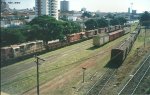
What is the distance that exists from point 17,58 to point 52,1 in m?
101

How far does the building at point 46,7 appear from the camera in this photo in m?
Answer: 128

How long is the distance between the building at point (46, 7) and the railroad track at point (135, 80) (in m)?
98.3

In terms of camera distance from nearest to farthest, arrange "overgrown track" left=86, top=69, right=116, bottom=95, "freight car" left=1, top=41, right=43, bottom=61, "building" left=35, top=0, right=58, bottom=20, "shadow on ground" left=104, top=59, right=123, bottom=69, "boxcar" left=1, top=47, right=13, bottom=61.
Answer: "overgrown track" left=86, top=69, right=116, bottom=95, "shadow on ground" left=104, top=59, right=123, bottom=69, "boxcar" left=1, top=47, right=13, bottom=61, "freight car" left=1, top=41, right=43, bottom=61, "building" left=35, top=0, right=58, bottom=20

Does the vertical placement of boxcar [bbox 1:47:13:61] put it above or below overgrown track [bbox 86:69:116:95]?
above

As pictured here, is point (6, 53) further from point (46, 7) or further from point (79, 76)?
point (46, 7)

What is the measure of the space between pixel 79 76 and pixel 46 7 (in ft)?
344

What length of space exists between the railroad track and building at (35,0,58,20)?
9829 cm

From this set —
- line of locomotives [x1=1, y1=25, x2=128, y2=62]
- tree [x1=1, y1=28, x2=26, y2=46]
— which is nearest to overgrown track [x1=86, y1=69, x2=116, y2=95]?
line of locomotives [x1=1, y1=25, x2=128, y2=62]

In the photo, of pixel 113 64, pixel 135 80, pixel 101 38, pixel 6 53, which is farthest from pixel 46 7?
pixel 135 80

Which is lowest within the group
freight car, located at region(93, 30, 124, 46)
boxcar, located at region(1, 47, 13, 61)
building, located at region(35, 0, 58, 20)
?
boxcar, located at region(1, 47, 13, 61)

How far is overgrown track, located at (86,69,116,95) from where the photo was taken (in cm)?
2408

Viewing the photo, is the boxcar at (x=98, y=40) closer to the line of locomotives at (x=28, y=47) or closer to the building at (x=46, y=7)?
the line of locomotives at (x=28, y=47)

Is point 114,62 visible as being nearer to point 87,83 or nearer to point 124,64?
point 124,64

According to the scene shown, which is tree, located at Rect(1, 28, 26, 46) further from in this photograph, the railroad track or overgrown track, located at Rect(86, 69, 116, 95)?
the railroad track
